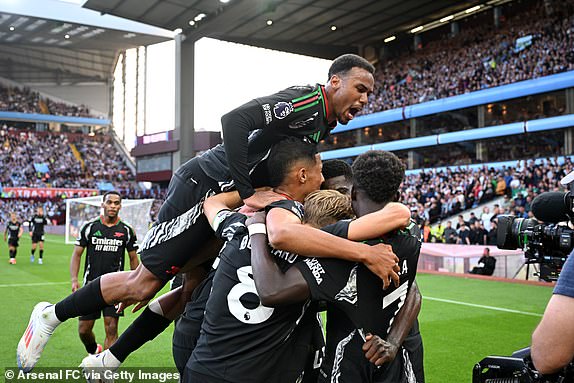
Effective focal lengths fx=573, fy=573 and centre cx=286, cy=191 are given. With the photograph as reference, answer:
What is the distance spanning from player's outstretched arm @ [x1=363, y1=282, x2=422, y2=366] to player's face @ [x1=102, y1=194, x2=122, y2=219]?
5.22 m

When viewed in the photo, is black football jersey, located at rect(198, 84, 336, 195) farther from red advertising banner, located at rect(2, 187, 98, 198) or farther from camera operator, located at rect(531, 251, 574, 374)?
red advertising banner, located at rect(2, 187, 98, 198)

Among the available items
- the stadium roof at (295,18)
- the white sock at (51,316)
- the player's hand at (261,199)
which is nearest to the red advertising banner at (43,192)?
the stadium roof at (295,18)

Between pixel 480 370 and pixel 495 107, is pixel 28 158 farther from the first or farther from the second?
pixel 480 370

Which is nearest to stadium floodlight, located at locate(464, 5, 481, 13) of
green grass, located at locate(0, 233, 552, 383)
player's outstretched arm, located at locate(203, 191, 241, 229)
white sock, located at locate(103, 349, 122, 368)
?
green grass, located at locate(0, 233, 552, 383)

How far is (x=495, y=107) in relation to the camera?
111 feet

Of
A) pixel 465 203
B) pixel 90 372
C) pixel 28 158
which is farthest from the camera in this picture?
pixel 28 158

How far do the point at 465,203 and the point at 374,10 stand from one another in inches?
611

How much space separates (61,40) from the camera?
54188 mm

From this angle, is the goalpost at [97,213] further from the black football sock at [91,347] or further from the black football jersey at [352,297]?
the black football jersey at [352,297]

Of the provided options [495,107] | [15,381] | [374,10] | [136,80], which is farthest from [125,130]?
[15,381]

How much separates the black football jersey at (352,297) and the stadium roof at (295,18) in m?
27.4

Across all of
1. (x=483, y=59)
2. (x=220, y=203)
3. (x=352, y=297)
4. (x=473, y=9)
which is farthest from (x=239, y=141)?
(x=473, y=9)

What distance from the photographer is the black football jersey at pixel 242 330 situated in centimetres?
267

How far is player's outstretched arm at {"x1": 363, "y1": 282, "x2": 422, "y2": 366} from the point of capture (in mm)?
2756
